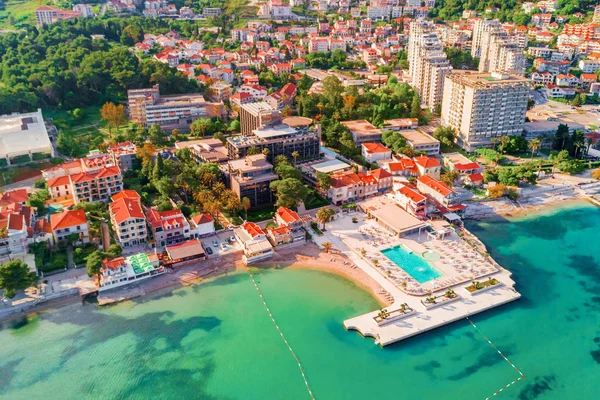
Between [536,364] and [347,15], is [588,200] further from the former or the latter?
[347,15]

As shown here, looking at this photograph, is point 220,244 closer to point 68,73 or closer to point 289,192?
point 289,192

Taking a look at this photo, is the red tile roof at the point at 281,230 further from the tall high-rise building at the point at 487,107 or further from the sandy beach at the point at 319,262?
the tall high-rise building at the point at 487,107

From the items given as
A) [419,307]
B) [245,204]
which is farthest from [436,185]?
[245,204]

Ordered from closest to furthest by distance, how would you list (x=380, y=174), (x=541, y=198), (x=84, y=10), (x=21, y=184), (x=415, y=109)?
(x=380, y=174) → (x=541, y=198) → (x=21, y=184) → (x=415, y=109) → (x=84, y=10)

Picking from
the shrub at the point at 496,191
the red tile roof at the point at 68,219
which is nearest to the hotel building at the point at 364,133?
the shrub at the point at 496,191

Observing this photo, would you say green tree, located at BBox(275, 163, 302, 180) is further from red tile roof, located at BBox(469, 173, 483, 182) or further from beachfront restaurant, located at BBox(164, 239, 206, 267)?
red tile roof, located at BBox(469, 173, 483, 182)
